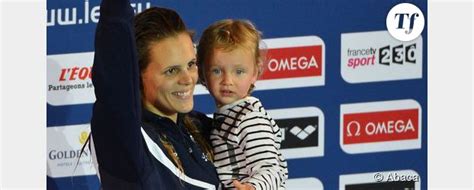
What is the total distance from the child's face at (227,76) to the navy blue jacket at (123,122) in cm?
33

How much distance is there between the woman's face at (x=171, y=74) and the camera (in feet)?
10.2

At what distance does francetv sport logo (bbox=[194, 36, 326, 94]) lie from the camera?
444 centimetres

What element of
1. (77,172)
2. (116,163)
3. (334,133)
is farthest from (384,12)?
(116,163)

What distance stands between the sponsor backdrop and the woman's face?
108 cm

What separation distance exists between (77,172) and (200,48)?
3.08ft

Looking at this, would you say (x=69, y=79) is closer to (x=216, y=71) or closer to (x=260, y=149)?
(x=216, y=71)

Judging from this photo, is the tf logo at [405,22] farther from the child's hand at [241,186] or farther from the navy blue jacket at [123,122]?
the navy blue jacket at [123,122]

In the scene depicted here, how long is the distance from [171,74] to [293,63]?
4.55ft

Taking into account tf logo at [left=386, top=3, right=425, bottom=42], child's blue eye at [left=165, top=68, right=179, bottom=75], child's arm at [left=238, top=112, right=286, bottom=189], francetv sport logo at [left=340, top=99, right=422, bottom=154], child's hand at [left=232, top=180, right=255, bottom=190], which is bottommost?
francetv sport logo at [left=340, top=99, right=422, bottom=154]

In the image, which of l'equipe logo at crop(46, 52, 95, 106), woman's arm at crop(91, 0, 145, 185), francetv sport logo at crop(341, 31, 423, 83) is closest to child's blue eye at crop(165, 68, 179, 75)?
woman's arm at crop(91, 0, 145, 185)

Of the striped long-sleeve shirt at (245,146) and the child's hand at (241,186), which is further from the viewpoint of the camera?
the striped long-sleeve shirt at (245,146)

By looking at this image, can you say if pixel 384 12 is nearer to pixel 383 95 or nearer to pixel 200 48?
pixel 383 95

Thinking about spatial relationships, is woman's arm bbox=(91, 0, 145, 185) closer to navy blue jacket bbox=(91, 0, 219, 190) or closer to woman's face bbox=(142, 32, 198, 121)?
navy blue jacket bbox=(91, 0, 219, 190)

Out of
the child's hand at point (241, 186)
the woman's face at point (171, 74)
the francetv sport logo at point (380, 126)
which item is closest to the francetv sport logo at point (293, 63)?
the francetv sport logo at point (380, 126)
